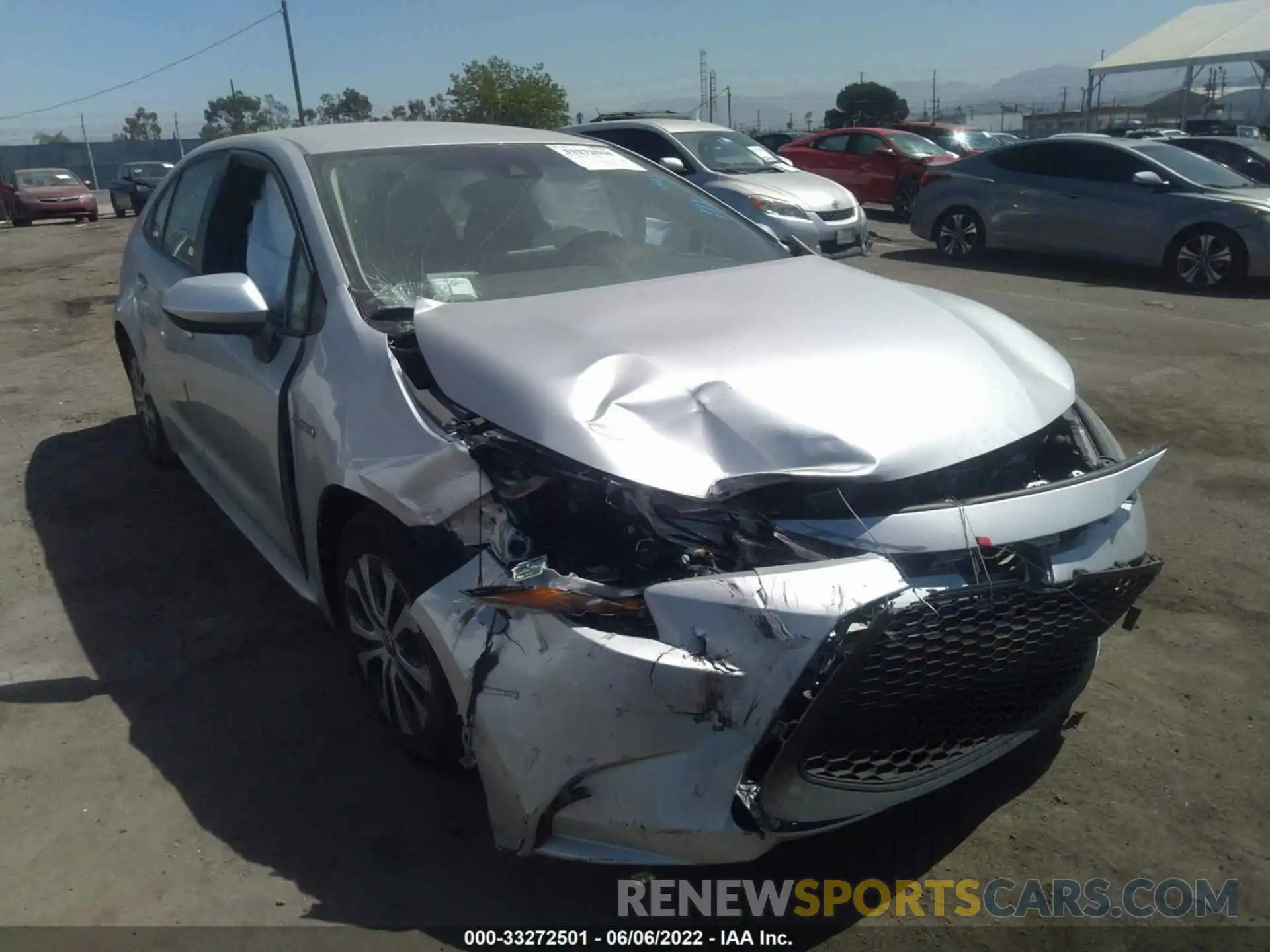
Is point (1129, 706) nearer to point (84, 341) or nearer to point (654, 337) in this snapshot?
point (654, 337)

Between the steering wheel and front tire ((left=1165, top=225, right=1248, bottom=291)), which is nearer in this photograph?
the steering wheel

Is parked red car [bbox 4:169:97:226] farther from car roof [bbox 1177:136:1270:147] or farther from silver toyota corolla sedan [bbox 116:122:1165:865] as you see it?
silver toyota corolla sedan [bbox 116:122:1165:865]

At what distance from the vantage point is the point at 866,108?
42.9 meters

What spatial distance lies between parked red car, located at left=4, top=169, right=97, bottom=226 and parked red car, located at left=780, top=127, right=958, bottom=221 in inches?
647

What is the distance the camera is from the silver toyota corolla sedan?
83.0 inches

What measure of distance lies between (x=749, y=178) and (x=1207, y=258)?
4.78 meters

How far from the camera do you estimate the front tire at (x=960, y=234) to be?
12.5 meters

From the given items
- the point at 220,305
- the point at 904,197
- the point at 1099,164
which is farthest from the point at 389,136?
the point at 904,197

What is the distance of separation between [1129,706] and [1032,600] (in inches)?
49.4

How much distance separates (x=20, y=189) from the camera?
78.8 feet

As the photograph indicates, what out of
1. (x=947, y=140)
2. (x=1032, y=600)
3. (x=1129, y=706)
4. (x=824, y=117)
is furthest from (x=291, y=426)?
(x=824, y=117)

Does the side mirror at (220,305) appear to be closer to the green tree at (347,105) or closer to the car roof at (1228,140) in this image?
the car roof at (1228,140)

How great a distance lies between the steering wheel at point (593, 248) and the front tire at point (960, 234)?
32.1 feet

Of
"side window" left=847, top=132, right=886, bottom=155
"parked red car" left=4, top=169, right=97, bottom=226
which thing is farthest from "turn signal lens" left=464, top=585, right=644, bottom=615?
"parked red car" left=4, top=169, right=97, bottom=226
